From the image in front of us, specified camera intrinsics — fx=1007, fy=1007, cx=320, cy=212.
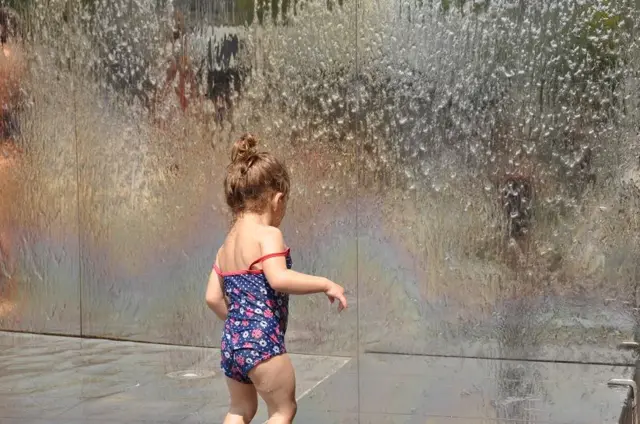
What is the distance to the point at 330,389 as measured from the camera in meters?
5.18

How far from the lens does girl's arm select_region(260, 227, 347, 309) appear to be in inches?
130

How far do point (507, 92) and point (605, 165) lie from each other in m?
0.66

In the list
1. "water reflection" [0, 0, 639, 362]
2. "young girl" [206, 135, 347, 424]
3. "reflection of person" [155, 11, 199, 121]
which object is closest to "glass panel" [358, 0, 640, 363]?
"water reflection" [0, 0, 639, 362]

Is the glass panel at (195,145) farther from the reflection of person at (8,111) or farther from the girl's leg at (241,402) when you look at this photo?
the girl's leg at (241,402)

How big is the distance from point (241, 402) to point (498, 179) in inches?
101

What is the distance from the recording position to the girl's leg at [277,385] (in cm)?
340

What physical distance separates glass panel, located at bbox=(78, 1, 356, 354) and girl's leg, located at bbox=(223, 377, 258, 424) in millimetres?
2411

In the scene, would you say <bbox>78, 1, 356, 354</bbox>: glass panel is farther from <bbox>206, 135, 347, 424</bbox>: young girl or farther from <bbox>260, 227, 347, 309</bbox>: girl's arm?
<bbox>260, 227, 347, 309</bbox>: girl's arm

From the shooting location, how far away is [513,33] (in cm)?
555

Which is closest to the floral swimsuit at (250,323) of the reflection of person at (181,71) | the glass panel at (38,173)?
the reflection of person at (181,71)

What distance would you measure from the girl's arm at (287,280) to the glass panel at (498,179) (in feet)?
8.07

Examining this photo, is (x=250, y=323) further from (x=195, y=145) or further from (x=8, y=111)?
(x=8, y=111)

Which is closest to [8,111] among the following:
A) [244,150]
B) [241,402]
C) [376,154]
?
[376,154]

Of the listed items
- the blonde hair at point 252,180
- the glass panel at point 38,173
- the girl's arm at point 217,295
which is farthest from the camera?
the glass panel at point 38,173
